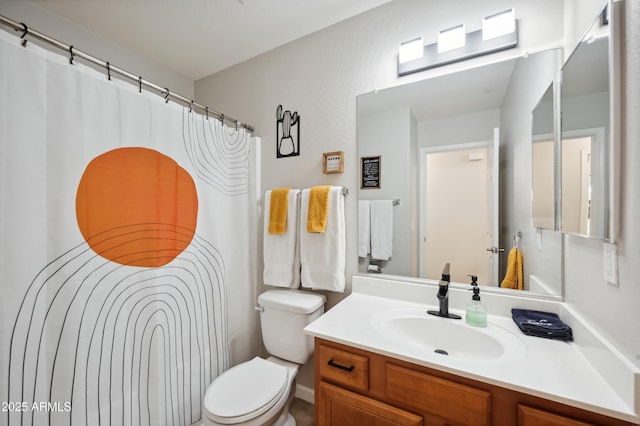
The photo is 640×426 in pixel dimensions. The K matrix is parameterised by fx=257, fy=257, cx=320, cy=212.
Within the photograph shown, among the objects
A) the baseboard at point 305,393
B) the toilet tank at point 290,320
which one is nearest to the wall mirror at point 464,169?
the toilet tank at point 290,320

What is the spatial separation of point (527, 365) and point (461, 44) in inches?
55.7

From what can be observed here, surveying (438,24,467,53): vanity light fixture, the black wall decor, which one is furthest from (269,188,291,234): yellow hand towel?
(438,24,467,53): vanity light fixture

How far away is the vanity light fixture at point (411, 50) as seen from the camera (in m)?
1.38

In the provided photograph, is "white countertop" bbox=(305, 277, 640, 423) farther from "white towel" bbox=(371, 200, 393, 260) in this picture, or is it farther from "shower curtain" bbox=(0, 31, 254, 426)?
"shower curtain" bbox=(0, 31, 254, 426)

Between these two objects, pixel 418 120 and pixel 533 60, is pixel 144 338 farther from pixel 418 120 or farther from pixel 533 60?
pixel 533 60

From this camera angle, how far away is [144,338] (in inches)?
49.3

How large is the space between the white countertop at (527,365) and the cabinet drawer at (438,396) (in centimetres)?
6

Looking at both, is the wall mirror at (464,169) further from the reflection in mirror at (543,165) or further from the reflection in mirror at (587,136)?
the reflection in mirror at (587,136)

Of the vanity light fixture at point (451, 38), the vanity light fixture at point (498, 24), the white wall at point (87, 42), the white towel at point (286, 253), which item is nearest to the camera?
the vanity light fixture at point (498, 24)

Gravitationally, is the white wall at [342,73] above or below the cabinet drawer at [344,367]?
above

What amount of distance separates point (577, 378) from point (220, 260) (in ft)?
5.51

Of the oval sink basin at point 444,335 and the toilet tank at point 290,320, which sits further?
the toilet tank at point 290,320

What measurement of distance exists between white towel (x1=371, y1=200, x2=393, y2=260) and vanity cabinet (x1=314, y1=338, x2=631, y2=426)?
0.63 m

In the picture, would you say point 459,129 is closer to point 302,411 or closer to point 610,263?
point 610,263
